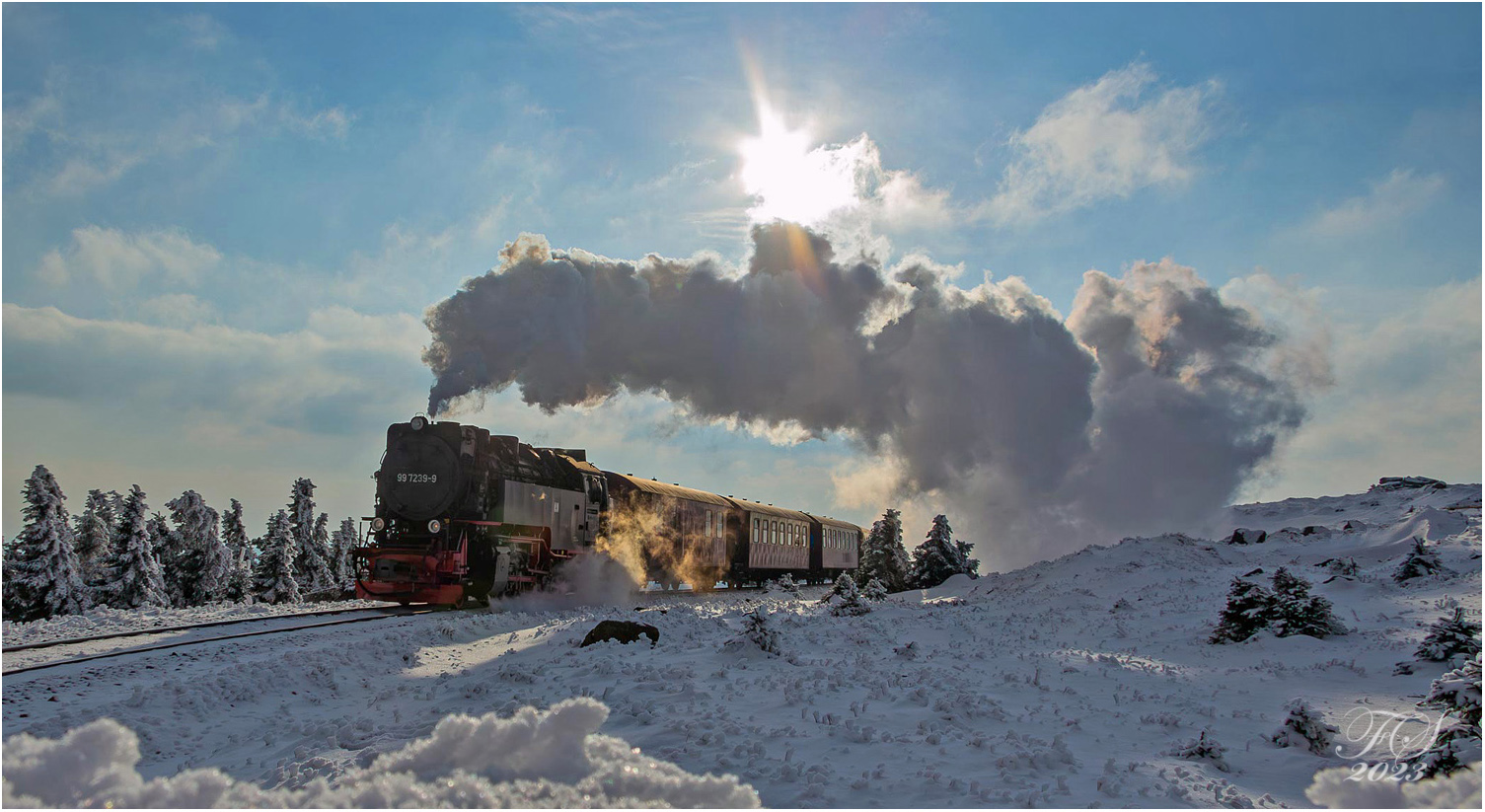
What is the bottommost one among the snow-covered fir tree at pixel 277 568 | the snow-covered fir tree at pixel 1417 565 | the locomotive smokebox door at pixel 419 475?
the snow-covered fir tree at pixel 277 568

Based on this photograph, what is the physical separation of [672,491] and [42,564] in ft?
73.6

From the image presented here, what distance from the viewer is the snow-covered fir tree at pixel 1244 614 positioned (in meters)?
15.3

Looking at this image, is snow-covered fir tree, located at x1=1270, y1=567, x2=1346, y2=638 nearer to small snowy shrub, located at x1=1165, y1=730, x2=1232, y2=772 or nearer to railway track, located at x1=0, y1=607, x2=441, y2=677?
small snowy shrub, located at x1=1165, y1=730, x2=1232, y2=772

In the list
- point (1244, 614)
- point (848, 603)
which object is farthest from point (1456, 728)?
point (848, 603)

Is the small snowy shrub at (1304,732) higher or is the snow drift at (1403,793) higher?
the snow drift at (1403,793)

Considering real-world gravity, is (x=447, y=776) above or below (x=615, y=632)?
above

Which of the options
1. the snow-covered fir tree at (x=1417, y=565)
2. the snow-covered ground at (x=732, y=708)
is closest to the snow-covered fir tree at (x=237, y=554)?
the snow-covered ground at (x=732, y=708)

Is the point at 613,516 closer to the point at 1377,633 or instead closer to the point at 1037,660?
the point at 1037,660

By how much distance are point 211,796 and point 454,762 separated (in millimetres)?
1572

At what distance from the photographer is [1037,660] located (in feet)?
43.1

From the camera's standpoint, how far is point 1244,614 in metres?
15.5

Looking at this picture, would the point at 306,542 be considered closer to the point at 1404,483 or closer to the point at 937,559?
the point at 937,559

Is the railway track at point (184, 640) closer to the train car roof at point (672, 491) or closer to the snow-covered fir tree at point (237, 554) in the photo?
the train car roof at point (672, 491)

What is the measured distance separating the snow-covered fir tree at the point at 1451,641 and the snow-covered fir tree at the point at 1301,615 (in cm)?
291
